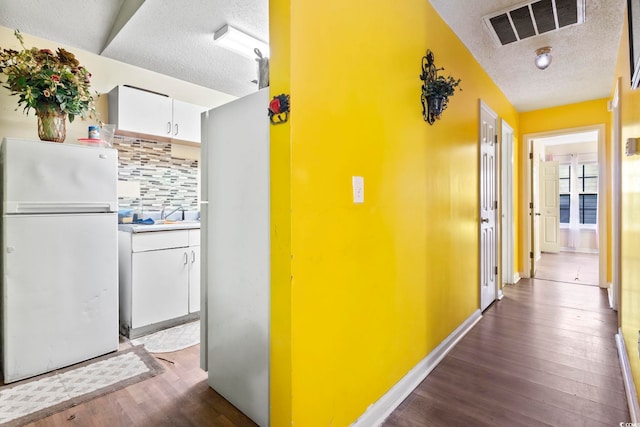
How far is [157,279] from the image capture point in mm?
2709

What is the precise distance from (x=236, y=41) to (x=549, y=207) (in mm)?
7775

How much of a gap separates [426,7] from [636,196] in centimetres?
173

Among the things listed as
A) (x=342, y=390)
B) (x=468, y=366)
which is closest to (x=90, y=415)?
(x=342, y=390)

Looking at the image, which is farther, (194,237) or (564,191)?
(564,191)

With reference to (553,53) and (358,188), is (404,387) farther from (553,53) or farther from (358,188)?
(553,53)

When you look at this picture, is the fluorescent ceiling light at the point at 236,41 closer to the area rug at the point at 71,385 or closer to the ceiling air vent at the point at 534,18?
the ceiling air vent at the point at 534,18

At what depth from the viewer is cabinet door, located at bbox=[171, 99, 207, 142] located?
3.22 metres

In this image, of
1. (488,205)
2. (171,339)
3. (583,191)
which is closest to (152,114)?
(171,339)

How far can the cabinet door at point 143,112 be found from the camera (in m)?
2.84

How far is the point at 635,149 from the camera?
165 cm

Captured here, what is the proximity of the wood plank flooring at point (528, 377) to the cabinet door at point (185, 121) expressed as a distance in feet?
10.2

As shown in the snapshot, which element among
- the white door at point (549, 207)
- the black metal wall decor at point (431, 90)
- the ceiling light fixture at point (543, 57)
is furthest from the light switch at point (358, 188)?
the white door at point (549, 207)

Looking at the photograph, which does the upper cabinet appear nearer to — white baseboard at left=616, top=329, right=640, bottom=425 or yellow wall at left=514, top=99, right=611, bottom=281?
white baseboard at left=616, top=329, right=640, bottom=425

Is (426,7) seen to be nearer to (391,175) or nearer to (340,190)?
(391,175)
